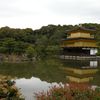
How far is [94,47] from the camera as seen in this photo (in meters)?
45.9

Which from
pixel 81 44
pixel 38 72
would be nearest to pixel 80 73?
pixel 38 72

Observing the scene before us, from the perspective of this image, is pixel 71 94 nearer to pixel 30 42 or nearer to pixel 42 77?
pixel 42 77

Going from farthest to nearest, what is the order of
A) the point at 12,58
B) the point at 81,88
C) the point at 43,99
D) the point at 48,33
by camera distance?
the point at 48,33 < the point at 12,58 < the point at 81,88 < the point at 43,99

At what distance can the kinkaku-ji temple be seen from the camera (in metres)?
44.9

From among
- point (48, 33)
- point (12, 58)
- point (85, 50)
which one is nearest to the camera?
point (12, 58)

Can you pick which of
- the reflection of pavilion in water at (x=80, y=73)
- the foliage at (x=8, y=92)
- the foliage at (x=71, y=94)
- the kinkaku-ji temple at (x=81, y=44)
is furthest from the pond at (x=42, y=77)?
the kinkaku-ji temple at (x=81, y=44)

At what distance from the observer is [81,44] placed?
147 ft

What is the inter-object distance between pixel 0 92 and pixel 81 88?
1846 millimetres

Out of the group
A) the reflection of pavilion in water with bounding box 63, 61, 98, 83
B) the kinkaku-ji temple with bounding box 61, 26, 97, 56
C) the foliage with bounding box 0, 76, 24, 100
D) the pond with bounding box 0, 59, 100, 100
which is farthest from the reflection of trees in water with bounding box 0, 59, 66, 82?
the kinkaku-ji temple with bounding box 61, 26, 97, 56

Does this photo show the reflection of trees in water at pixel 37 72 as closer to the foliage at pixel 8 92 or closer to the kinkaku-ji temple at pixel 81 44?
the foliage at pixel 8 92

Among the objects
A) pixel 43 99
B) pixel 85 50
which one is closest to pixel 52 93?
pixel 43 99

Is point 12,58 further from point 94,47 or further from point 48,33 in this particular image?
point 48,33

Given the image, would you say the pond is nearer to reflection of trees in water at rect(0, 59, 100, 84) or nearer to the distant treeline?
reflection of trees in water at rect(0, 59, 100, 84)

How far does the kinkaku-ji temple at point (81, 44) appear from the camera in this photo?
44.9m
